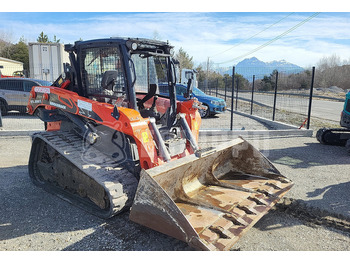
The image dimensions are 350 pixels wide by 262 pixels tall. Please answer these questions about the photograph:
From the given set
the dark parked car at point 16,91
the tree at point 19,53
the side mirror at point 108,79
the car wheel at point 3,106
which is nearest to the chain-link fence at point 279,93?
the side mirror at point 108,79

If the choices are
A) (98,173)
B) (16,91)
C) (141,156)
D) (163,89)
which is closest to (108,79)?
(141,156)

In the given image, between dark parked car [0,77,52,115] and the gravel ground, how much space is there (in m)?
7.87

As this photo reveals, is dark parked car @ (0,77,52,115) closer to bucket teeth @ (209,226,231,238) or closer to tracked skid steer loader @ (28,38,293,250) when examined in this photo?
tracked skid steer loader @ (28,38,293,250)

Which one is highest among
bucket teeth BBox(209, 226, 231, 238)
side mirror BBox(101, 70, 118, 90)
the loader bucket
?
side mirror BBox(101, 70, 118, 90)

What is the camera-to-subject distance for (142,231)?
391 cm

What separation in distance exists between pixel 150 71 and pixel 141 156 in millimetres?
1833

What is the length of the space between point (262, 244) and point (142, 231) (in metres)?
1.51

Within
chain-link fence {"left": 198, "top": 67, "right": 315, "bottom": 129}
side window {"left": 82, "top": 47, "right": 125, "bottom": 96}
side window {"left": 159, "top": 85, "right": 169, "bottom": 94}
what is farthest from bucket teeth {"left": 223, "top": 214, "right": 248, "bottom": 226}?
chain-link fence {"left": 198, "top": 67, "right": 315, "bottom": 129}

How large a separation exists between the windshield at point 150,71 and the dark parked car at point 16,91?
30.4 ft

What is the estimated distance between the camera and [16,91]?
42.9 ft

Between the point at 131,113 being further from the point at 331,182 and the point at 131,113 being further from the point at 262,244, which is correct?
the point at 331,182

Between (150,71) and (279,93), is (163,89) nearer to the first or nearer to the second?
(150,71)

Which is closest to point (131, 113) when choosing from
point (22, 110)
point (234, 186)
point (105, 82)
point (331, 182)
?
point (105, 82)

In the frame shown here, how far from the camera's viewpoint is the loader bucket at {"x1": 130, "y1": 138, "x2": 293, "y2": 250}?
331 centimetres
